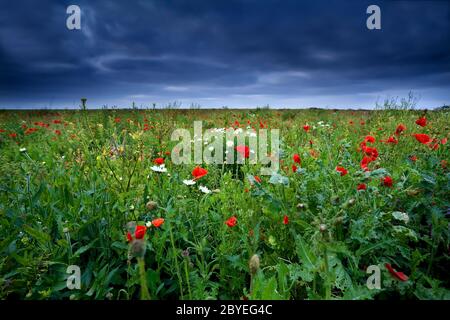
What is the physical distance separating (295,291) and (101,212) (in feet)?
3.94

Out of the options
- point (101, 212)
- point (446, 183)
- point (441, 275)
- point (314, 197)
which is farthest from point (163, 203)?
point (446, 183)

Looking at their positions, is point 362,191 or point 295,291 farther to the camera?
point 362,191
